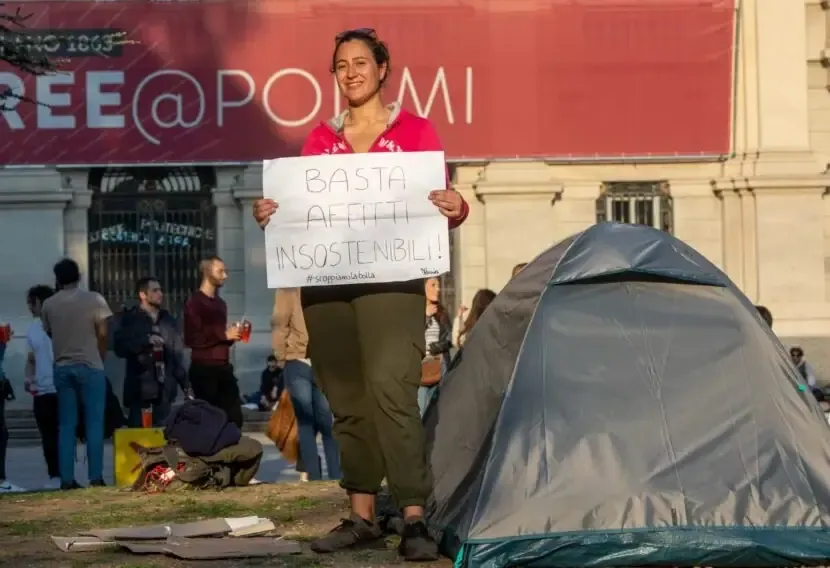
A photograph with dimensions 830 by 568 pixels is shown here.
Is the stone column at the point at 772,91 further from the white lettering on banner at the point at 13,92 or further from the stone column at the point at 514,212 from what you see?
the white lettering on banner at the point at 13,92

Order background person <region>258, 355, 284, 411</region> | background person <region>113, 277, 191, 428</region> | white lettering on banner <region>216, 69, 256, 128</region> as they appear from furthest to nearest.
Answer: white lettering on banner <region>216, 69, 256, 128</region>, background person <region>258, 355, 284, 411</region>, background person <region>113, 277, 191, 428</region>

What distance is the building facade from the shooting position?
23.7 m

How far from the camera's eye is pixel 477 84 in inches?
923

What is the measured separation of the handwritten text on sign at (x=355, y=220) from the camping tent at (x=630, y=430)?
2.63 ft

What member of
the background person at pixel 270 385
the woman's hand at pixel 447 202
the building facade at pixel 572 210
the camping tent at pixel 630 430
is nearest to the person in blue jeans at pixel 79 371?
the camping tent at pixel 630 430

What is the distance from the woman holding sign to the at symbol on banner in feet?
55.0

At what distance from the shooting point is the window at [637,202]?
25.0 m

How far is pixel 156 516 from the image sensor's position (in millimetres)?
7898

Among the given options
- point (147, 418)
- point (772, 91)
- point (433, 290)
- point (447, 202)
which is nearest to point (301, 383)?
point (433, 290)

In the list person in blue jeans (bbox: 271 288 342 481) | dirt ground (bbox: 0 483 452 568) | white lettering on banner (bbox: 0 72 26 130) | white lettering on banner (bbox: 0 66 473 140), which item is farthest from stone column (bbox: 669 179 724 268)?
dirt ground (bbox: 0 483 452 568)

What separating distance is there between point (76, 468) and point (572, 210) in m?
11.5

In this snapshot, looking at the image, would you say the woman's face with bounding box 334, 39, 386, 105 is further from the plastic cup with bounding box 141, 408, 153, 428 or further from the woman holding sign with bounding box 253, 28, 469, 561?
the plastic cup with bounding box 141, 408, 153, 428

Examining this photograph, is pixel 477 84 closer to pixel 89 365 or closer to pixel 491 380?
pixel 89 365

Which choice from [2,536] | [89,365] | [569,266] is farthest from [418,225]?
[89,365]
